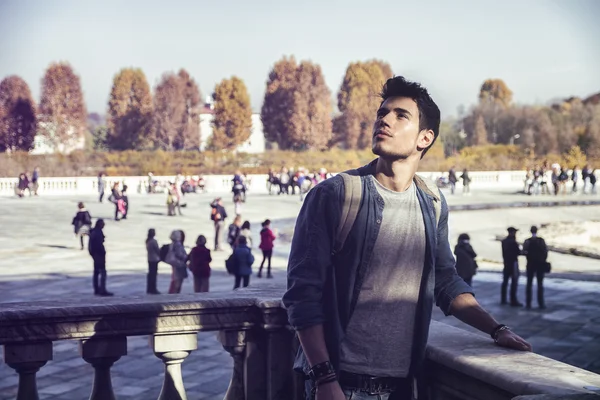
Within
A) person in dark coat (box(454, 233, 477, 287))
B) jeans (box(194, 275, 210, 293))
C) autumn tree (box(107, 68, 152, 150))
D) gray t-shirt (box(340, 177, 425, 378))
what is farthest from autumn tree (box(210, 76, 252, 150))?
gray t-shirt (box(340, 177, 425, 378))

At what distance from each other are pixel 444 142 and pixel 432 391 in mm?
84752

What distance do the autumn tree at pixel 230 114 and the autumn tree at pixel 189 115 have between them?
7.32ft

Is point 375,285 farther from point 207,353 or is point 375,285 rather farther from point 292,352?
point 207,353

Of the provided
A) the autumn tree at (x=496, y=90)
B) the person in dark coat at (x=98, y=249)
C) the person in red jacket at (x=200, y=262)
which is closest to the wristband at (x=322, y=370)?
the person in red jacket at (x=200, y=262)

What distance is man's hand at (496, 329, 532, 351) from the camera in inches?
109

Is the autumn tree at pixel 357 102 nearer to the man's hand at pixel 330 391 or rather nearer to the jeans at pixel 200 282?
the jeans at pixel 200 282

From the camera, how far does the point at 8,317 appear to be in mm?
3154

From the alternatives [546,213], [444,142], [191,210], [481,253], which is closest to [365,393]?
[481,253]

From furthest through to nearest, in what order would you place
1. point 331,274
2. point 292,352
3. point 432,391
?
1. point 292,352
2. point 432,391
3. point 331,274

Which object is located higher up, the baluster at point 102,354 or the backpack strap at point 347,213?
the backpack strap at point 347,213

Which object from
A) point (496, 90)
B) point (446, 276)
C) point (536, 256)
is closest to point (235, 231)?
point (536, 256)

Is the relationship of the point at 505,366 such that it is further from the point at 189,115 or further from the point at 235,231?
the point at 189,115

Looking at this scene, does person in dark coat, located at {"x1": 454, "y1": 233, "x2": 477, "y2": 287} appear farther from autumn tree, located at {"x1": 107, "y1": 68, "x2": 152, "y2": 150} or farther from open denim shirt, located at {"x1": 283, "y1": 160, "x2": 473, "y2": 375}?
autumn tree, located at {"x1": 107, "y1": 68, "x2": 152, "y2": 150}

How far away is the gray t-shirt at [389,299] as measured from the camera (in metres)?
2.49
